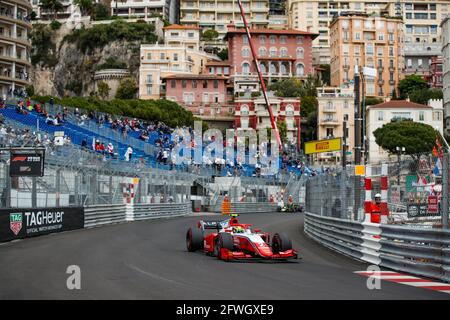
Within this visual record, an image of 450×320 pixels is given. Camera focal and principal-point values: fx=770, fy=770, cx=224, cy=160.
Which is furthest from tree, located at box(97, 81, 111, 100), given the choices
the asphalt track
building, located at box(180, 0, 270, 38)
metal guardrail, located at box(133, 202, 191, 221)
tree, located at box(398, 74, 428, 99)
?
the asphalt track

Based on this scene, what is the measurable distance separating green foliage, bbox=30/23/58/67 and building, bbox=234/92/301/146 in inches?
1741

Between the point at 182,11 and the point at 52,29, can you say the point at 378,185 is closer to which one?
the point at 52,29

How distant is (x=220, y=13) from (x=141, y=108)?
76.2m

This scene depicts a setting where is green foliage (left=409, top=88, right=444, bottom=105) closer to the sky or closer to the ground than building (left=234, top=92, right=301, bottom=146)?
closer to the sky

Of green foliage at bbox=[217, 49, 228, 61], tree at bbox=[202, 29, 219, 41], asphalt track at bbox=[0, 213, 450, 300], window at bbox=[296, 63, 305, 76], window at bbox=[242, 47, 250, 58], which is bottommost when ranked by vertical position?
asphalt track at bbox=[0, 213, 450, 300]

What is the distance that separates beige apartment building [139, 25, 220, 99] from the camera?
12781 centimetres

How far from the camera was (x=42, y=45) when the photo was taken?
145 m

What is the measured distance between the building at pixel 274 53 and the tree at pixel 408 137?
4657 centimetres

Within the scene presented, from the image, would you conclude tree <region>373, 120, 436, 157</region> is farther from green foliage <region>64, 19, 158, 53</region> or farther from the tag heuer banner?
the tag heuer banner

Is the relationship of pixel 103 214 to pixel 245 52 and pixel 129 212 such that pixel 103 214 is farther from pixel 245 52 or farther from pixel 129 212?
pixel 245 52

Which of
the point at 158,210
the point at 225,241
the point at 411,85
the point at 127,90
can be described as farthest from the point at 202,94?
the point at 225,241

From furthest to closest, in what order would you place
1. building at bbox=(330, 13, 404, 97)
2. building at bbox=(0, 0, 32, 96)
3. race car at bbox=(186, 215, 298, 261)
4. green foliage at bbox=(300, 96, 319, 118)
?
A: 1. building at bbox=(330, 13, 404, 97)
2. green foliage at bbox=(300, 96, 319, 118)
3. building at bbox=(0, 0, 32, 96)
4. race car at bbox=(186, 215, 298, 261)
